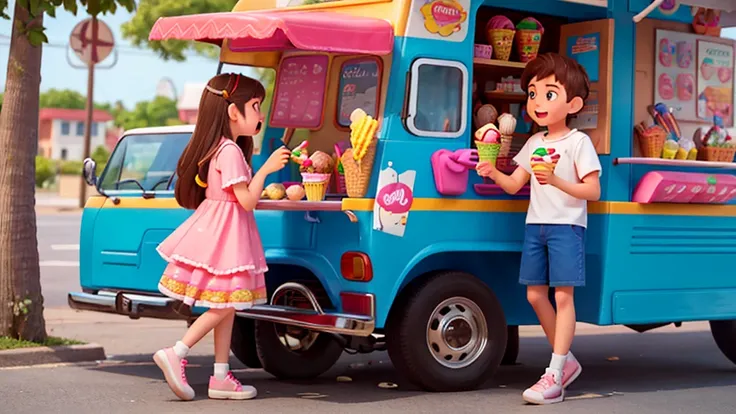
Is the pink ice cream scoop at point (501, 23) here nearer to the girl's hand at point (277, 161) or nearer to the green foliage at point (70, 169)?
the girl's hand at point (277, 161)

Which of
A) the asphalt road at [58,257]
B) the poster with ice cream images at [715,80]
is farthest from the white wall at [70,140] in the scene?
the poster with ice cream images at [715,80]

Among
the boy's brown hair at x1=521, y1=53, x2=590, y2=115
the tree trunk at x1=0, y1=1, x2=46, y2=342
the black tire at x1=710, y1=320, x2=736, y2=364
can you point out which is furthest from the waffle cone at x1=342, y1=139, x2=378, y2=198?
the black tire at x1=710, y1=320, x2=736, y2=364

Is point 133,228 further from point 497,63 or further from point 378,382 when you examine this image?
point 497,63

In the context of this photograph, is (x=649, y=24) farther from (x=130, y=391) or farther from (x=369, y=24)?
(x=130, y=391)

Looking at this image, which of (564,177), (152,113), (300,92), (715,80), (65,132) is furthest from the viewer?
(65,132)

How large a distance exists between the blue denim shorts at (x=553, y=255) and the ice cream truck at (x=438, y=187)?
28 centimetres

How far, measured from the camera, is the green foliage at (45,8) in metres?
8.96

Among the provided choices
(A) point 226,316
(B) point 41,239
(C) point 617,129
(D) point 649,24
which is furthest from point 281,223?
(B) point 41,239

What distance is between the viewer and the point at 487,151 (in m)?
A: 7.55

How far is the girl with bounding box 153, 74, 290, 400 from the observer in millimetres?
7328

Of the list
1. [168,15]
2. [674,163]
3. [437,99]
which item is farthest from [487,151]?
[168,15]

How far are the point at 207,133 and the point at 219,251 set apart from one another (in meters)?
0.73

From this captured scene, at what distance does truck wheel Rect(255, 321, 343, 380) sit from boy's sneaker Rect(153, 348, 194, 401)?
1.39 meters

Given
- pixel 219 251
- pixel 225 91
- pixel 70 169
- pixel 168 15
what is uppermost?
pixel 168 15
